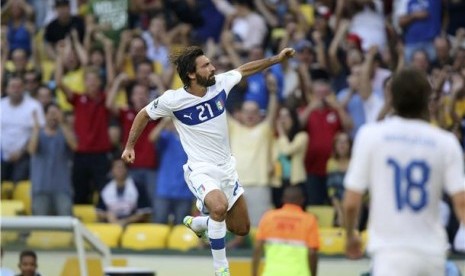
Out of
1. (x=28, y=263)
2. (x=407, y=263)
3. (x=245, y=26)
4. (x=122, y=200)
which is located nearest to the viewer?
(x=407, y=263)

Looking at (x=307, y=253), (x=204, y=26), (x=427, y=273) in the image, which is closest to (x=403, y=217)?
(x=427, y=273)

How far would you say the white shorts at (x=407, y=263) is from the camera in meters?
8.27

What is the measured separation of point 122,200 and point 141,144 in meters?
0.77

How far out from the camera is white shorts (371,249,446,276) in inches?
326

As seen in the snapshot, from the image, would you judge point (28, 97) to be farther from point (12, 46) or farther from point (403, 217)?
point (403, 217)

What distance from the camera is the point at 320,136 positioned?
1800 cm

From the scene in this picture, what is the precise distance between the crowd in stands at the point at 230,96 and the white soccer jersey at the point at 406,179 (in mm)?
8288

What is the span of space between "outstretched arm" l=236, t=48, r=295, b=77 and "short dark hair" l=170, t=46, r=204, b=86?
52 centimetres

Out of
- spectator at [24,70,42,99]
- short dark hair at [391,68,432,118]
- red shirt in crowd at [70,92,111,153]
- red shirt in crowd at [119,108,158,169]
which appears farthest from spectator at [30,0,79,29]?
short dark hair at [391,68,432,118]

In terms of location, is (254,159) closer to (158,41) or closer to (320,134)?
(320,134)

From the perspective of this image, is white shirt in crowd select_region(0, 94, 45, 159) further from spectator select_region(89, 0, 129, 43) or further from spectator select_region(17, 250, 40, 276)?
spectator select_region(17, 250, 40, 276)

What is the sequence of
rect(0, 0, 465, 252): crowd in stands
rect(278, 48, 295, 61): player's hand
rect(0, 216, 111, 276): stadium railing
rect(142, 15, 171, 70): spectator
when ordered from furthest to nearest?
1. rect(142, 15, 171, 70): spectator
2. rect(0, 0, 465, 252): crowd in stands
3. rect(0, 216, 111, 276): stadium railing
4. rect(278, 48, 295, 61): player's hand

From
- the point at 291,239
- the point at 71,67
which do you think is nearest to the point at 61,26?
the point at 71,67

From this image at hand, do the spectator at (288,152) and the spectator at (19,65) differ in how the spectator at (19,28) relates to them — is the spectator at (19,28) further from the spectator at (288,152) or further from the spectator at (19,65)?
the spectator at (288,152)
